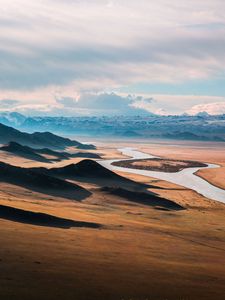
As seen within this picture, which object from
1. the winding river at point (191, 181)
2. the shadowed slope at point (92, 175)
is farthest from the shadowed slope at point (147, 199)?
the shadowed slope at point (92, 175)

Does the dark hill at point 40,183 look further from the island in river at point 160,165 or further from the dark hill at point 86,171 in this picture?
the island in river at point 160,165

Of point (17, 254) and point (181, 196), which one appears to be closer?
point (17, 254)

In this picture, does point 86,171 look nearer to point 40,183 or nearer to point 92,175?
point 92,175

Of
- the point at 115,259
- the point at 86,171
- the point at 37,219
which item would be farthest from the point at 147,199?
the point at 115,259

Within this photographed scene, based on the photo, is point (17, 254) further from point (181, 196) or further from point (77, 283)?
point (181, 196)

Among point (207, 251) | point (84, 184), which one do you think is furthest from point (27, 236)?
point (84, 184)

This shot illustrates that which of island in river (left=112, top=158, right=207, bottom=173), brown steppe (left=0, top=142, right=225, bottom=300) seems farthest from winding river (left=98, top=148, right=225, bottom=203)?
brown steppe (left=0, top=142, right=225, bottom=300)
